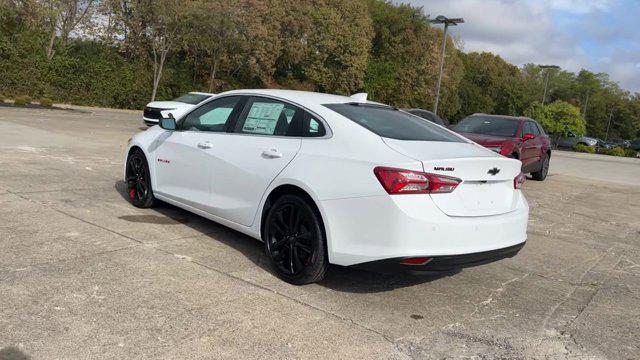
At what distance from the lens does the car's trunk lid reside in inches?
153

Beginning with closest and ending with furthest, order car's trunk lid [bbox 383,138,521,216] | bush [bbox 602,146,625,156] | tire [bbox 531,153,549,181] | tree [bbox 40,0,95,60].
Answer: car's trunk lid [bbox 383,138,521,216] < tire [bbox 531,153,549,181] < tree [bbox 40,0,95,60] < bush [bbox 602,146,625,156]

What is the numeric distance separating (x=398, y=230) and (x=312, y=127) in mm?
1221

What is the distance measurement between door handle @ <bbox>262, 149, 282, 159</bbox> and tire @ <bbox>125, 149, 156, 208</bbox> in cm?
206

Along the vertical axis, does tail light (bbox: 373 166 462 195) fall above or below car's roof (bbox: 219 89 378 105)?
below

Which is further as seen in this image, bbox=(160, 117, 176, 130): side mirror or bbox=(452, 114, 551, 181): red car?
bbox=(452, 114, 551, 181): red car

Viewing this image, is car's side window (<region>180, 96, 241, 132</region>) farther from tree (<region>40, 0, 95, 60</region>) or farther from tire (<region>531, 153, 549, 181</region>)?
tree (<region>40, 0, 95, 60</region>)

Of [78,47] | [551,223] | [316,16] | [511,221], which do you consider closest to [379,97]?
[316,16]

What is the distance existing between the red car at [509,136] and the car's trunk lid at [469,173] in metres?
6.82

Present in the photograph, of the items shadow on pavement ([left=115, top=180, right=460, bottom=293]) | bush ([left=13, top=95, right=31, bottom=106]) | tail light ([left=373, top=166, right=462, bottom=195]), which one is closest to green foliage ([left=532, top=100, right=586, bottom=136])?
bush ([left=13, top=95, right=31, bottom=106])

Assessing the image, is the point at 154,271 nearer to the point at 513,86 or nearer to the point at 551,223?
the point at 551,223

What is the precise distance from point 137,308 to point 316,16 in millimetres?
39112

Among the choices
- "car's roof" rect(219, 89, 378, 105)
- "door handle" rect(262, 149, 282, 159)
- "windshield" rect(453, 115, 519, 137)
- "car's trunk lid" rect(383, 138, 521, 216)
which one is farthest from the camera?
"windshield" rect(453, 115, 519, 137)

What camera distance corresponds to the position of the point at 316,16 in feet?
133

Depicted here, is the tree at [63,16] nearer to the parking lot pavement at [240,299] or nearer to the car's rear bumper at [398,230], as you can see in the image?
the parking lot pavement at [240,299]
